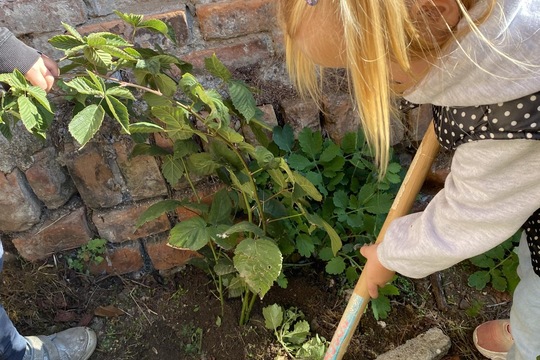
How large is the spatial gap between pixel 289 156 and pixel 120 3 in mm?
518

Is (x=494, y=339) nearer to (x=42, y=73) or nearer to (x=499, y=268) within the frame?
(x=499, y=268)

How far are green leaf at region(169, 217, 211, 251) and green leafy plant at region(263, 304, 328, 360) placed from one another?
30 centimetres

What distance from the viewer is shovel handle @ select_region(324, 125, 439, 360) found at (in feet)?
3.51

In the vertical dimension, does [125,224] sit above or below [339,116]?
below

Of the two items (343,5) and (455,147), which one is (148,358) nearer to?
(455,147)

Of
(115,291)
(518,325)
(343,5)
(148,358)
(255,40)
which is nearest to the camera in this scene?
(343,5)

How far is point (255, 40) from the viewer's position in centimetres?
127

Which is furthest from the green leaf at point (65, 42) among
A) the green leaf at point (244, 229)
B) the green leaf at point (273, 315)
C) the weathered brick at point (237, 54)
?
the green leaf at point (273, 315)

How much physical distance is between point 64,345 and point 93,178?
1.40ft

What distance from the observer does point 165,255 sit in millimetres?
1470

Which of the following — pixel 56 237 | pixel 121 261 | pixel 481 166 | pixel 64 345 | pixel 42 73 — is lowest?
pixel 64 345

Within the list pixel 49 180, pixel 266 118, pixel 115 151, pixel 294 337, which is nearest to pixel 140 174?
pixel 115 151

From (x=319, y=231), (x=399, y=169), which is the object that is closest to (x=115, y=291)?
(x=319, y=231)

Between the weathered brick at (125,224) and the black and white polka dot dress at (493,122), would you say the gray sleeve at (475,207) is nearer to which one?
the black and white polka dot dress at (493,122)
